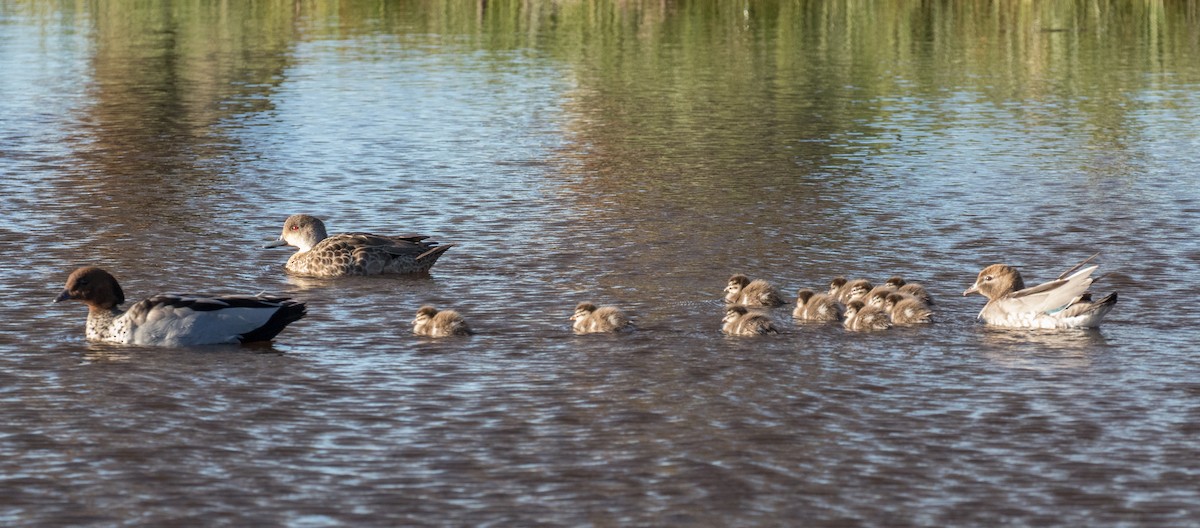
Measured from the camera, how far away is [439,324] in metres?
13.5

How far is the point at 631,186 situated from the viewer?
22.0 metres

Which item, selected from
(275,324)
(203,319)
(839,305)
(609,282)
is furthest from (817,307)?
(203,319)

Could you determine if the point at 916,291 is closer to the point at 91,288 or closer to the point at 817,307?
the point at 817,307

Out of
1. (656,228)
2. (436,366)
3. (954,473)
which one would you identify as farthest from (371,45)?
(954,473)

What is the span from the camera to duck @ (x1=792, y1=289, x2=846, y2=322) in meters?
14.1

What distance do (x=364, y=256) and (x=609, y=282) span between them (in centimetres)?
238

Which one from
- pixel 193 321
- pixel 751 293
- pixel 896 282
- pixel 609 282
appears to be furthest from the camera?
pixel 609 282

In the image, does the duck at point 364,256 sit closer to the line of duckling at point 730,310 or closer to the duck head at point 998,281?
the line of duckling at point 730,310

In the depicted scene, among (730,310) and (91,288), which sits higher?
(91,288)

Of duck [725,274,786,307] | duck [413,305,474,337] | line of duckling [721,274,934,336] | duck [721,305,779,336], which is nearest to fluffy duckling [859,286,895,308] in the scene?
line of duckling [721,274,934,336]

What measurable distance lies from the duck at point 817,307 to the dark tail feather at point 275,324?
405cm

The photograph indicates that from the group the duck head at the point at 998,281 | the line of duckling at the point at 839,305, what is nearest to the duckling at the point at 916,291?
the line of duckling at the point at 839,305

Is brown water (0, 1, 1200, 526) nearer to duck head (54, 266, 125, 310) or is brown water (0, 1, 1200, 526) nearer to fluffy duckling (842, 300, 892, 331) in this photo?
fluffy duckling (842, 300, 892, 331)

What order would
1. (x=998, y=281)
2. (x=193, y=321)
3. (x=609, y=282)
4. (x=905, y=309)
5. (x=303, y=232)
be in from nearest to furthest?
(x=193, y=321), (x=905, y=309), (x=998, y=281), (x=609, y=282), (x=303, y=232)
